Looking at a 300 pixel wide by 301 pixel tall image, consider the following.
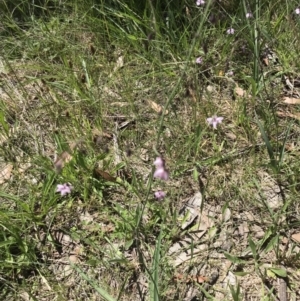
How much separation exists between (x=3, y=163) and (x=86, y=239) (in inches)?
24.4

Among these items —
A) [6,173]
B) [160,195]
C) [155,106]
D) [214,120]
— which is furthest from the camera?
[155,106]

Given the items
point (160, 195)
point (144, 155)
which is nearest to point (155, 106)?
point (144, 155)

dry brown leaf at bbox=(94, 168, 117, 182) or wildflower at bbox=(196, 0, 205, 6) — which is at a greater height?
wildflower at bbox=(196, 0, 205, 6)

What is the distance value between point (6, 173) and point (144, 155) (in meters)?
0.63

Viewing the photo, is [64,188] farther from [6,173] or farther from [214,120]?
[214,120]

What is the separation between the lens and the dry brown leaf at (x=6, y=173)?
6.49ft

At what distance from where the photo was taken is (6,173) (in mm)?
1992

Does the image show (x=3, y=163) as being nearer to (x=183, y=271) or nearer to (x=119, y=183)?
(x=119, y=183)

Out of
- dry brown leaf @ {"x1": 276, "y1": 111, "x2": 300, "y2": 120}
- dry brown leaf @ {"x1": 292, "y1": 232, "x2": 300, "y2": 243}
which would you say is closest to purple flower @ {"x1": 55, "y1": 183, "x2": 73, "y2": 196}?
dry brown leaf @ {"x1": 292, "y1": 232, "x2": 300, "y2": 243}

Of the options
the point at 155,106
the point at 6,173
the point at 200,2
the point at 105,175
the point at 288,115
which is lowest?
the point at 6,173

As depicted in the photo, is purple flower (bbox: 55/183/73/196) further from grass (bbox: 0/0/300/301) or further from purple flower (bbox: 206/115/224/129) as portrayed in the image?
purple flower (bbox: 206/115/224/129)

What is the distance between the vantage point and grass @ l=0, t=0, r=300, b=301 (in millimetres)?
1662

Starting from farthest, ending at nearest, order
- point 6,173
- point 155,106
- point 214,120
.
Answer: point 155,106 → point 6,173 → point 214,120

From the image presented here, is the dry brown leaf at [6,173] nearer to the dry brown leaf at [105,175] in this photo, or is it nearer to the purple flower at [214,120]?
the dry brown leaf at [105,175]
